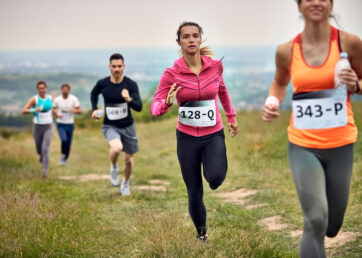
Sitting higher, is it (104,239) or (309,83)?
(309,83)

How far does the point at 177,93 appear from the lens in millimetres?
4816

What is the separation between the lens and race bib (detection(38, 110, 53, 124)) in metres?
10.1

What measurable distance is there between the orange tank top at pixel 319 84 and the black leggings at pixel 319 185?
0.05 meters

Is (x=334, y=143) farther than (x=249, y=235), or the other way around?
(x=249, y=235)

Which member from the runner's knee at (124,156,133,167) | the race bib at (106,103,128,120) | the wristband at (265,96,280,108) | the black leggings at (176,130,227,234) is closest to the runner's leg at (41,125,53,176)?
the runner's knee at (124,156,133,167)

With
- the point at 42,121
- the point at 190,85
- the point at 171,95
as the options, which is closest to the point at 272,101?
the point at 171,95

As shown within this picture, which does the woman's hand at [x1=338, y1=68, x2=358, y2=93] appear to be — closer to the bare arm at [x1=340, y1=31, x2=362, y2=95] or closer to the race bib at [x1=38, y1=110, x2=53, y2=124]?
the bare arm at [x1=340, y1=31, x2=362, y2=95]

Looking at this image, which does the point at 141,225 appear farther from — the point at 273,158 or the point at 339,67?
the point at 273,158

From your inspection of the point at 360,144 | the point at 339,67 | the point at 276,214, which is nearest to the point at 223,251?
the point at 339,67

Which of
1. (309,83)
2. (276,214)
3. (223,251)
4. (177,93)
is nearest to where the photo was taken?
(309,83)

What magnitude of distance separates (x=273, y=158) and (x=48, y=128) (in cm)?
499

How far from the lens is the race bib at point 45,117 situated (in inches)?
398

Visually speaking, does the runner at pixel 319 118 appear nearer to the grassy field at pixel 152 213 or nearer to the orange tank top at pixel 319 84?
the orange tank top at pixel 319 84

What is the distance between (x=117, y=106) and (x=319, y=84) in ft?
15.6
